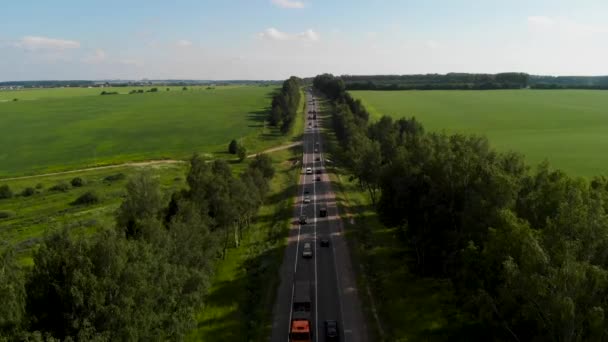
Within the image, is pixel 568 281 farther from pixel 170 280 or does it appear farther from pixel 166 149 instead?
pixel 166 149

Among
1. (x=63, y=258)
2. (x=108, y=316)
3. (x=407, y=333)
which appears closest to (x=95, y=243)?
(x=63, y=258)

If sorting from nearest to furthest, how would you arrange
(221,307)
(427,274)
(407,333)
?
1. (407,333)
2. (221,307)
3. (427,274)

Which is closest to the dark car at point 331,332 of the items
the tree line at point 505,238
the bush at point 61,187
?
the tree line at point 505,238

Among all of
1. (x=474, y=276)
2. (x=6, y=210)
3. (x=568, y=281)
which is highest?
(x=568, y=281)

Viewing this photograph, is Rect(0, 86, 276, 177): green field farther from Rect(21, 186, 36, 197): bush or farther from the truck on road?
the truck on road

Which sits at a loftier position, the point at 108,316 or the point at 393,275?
the point at 108,316

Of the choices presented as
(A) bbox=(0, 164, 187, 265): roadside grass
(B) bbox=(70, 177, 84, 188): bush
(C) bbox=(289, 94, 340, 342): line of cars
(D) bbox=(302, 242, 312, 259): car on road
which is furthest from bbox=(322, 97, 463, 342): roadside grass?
(B) bbox=(70, 177, 84, 188): bush

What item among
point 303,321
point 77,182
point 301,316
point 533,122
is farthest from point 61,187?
point 533,122

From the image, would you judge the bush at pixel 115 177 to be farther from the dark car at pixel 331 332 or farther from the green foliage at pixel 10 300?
the green foliage at pixel 10 300
